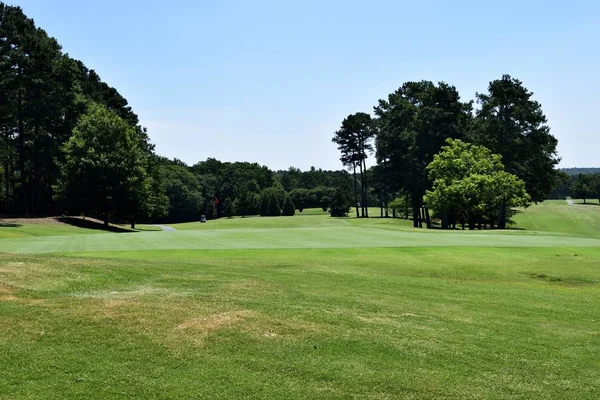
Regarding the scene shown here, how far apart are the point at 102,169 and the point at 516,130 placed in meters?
59.8

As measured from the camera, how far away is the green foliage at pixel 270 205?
13900 cm

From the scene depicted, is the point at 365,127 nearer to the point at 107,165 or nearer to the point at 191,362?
the point at 107,165

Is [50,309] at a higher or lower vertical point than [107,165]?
lower

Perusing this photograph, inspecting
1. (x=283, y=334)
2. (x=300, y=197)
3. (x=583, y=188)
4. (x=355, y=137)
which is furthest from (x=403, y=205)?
(x=583, y=188)

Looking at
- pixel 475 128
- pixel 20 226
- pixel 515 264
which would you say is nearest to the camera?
pixel 515 264

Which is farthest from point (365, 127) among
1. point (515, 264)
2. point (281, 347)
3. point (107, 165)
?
point (281, 347)

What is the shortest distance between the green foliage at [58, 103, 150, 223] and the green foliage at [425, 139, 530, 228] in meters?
39.5

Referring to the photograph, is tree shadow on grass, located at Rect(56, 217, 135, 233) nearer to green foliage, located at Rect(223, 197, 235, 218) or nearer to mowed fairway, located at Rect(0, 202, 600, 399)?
mowed fairway, located at Rect(0, 202, 600, 399)

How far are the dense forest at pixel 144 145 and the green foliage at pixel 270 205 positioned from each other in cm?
4722

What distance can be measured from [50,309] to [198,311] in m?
3.49

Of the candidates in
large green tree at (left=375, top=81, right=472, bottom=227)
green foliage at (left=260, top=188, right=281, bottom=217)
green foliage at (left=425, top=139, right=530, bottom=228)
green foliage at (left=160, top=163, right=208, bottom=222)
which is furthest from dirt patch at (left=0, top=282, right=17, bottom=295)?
green foliage at (left=260, top=188, right=281, bottom=217)

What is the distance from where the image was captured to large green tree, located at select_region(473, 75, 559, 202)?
73.2 metres

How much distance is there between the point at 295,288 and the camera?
16.7 metres

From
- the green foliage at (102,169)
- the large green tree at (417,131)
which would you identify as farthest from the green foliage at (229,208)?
the green foliage at (102,169)
